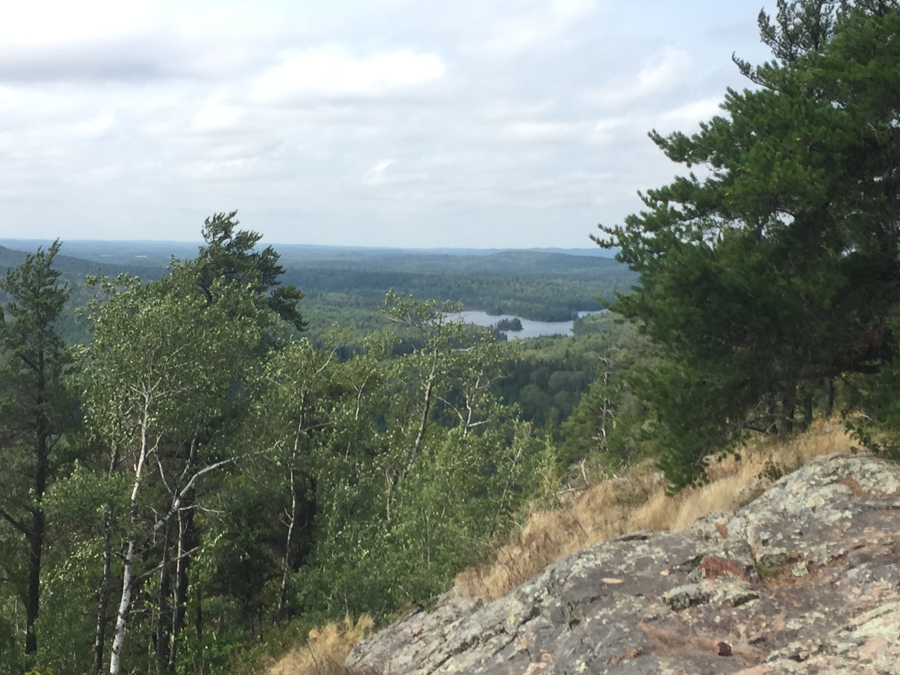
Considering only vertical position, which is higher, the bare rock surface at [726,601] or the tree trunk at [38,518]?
the bare rock surface at [726,601]

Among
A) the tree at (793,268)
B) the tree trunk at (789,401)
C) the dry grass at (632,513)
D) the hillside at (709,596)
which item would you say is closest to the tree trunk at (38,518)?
the hillside at (709,596)

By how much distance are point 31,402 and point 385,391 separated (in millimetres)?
12296

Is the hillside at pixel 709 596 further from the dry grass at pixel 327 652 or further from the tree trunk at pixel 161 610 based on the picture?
the tree trunk at pixel 161 610

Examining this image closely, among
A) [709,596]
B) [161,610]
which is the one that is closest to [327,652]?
[709,596]

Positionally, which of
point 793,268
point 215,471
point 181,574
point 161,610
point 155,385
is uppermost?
point 793,268

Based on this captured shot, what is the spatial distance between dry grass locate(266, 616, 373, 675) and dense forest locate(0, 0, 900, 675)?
1.44 m

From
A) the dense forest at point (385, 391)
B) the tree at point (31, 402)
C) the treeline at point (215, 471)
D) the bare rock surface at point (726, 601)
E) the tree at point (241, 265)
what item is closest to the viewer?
the bare rock surface at point (726, 601)

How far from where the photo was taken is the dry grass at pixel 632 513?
8984 mm

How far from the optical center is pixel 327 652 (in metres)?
9.66

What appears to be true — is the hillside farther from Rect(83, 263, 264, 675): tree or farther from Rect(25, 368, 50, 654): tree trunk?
Rect(25, 368, 50, 654): tree trunk

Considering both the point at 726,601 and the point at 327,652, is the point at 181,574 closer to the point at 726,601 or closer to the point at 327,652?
the point at 327,652

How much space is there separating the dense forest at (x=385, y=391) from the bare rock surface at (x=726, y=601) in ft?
5.45

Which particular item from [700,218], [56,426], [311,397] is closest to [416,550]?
[311,397]

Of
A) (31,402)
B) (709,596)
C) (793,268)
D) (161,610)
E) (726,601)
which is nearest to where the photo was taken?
(726,601)
